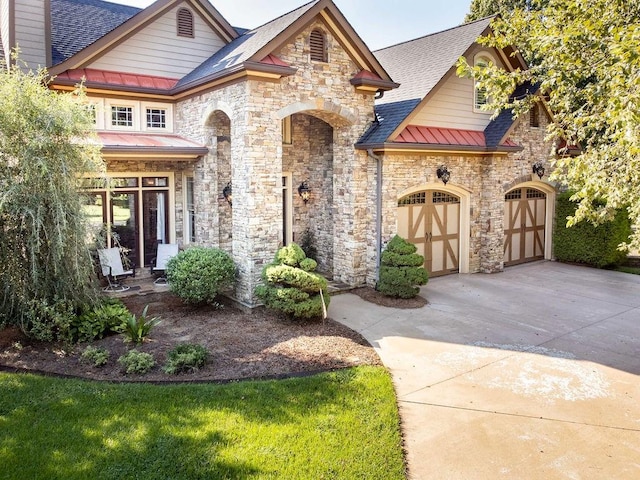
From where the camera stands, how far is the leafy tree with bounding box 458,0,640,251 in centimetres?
543

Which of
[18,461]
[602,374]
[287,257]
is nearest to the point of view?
[18,461]

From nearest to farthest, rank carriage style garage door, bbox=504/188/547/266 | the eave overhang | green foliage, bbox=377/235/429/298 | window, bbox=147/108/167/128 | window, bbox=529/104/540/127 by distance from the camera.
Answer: green foliage, bbox=377/235/429/298 → the eave overhang → window, bbox=147/108/167/128 → window, bbox=529/104/540/127 → carriage style garage door, bbox=504/188/547/266

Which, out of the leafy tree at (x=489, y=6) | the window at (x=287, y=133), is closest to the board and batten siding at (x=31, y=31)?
the window at (x=287, y=133)

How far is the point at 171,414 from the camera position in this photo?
18.9ft

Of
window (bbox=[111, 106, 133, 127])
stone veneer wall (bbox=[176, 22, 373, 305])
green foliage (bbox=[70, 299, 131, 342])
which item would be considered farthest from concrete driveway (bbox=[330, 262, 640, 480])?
window (bbox=[111, 106, 133, 127])

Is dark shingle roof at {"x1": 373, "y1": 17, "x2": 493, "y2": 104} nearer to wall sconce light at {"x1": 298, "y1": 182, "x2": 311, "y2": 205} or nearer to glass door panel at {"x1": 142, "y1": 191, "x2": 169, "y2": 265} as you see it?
wall sconce light at {"x1": 298, "y1": 182, "x2": 311, "y2": 205}

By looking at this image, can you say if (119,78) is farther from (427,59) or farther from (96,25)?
(427,59)

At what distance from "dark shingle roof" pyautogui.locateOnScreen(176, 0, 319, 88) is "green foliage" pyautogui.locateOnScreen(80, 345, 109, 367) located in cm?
588

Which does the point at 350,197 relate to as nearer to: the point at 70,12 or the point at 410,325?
the point at 410,325

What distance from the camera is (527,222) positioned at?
16.2m

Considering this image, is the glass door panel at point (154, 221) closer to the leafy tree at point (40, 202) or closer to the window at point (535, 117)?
the leafy tree at point (40, 202)

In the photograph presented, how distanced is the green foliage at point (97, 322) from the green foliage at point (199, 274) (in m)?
1.34

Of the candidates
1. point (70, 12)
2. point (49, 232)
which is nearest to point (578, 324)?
point (49, 232)

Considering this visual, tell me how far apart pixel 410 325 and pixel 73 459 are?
6.30 m
